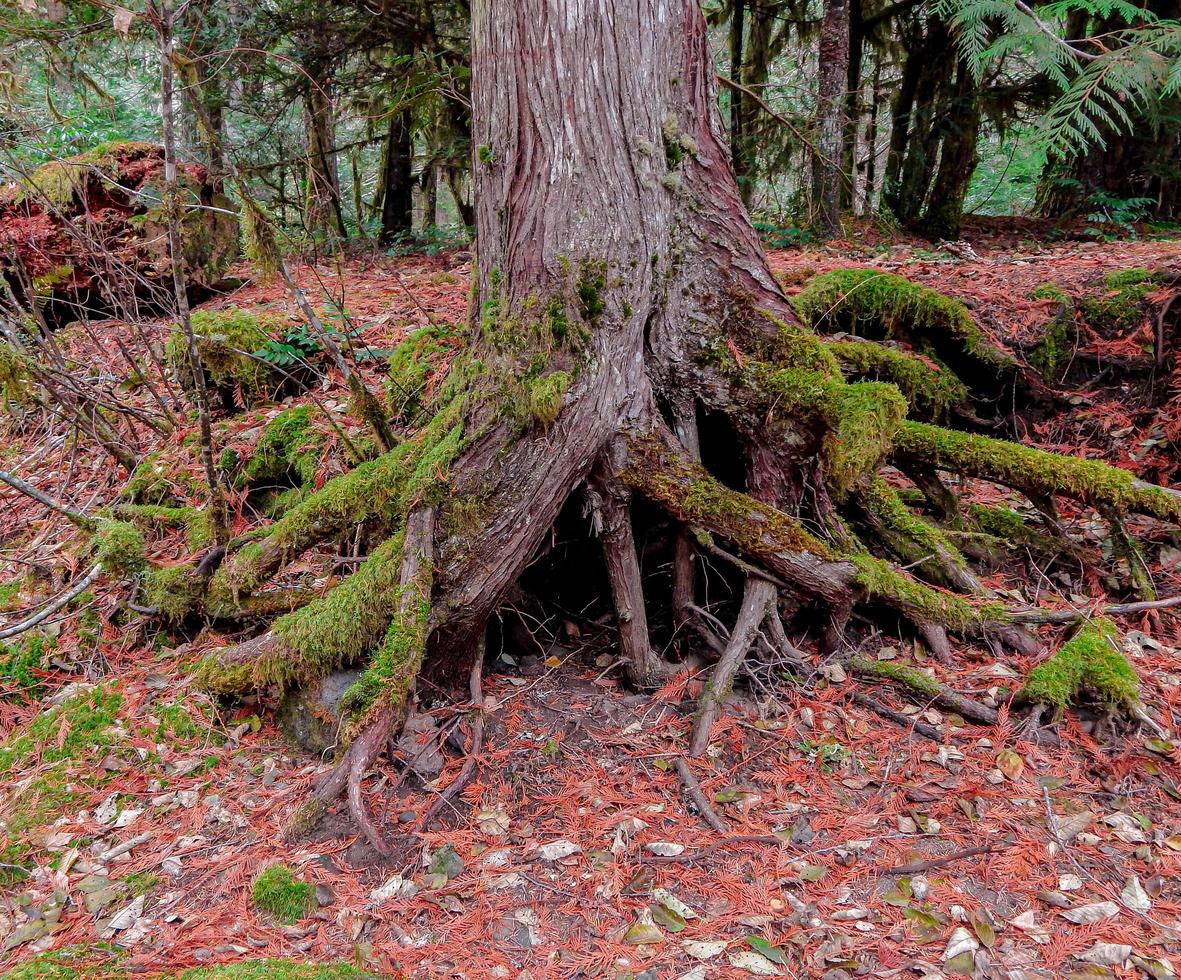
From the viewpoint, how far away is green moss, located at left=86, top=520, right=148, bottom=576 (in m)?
4.06

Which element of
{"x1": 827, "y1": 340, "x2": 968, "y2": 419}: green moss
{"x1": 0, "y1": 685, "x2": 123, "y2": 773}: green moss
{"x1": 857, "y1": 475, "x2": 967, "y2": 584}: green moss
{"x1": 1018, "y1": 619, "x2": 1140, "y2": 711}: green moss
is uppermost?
{"x1": 827, "y1": 340, "x2": 968, "y2": 419}: green moss

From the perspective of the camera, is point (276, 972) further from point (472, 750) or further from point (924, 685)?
point (924, 685)

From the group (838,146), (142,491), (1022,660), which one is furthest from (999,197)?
(142,491)

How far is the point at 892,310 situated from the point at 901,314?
76mm

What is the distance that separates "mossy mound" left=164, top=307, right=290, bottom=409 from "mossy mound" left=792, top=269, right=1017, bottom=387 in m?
4.06

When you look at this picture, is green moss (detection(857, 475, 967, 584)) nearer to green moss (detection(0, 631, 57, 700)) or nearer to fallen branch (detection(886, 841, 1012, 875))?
fallen branch (detection(886, 841, 1012, 875))

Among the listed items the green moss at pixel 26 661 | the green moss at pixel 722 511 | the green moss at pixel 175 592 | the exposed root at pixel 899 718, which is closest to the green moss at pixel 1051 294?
the green moss at pixel 722 511

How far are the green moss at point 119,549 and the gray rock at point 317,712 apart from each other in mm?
1400

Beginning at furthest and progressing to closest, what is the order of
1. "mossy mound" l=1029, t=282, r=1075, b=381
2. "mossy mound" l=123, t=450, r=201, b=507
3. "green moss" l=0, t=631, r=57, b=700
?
1. "mossy mound" l=1029, t=282, r=1075, b=381
2. "mossy mound" l=123, t=450, r=201, b=507
3. "green moss" l=0, t=631, r=57, b=700

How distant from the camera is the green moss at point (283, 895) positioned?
2.59 meters

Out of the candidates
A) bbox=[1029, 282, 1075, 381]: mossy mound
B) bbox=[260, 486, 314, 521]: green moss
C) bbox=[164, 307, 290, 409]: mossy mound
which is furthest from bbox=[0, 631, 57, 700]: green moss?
bbox=[1029, 282, 1075, 381]: mossy mound

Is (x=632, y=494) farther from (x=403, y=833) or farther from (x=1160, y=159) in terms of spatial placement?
(x=1160, y=159)

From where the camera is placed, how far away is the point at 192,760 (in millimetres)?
3365

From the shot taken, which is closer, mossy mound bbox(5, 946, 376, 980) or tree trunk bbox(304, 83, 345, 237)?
mossy mound bbox(5, 946, 376, 980)
